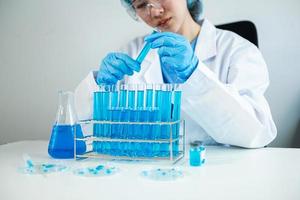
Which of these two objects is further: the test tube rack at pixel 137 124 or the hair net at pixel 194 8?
the hair net at pixel 194 8

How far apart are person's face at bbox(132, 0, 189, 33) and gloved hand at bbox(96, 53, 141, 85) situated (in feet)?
1.16

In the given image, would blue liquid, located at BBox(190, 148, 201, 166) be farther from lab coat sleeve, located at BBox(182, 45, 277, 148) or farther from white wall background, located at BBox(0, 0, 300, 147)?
white wall background, located at BBox(0, 0, 300, 147)

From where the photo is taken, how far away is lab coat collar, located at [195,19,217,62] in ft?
3.96

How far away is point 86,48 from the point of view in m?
1.72

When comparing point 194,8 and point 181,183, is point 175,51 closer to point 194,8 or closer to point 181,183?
point 181,183

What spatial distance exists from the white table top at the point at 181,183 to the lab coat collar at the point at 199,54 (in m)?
0.51

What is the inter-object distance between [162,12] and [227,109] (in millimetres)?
493

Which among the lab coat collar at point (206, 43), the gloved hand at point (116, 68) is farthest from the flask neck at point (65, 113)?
the lab coat collar at point (206, 43)

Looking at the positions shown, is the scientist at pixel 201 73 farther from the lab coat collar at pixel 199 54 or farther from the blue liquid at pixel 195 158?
the blue liquid at pixel 195 158

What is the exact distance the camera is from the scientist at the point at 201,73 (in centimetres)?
86

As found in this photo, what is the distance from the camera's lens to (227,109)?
887mm

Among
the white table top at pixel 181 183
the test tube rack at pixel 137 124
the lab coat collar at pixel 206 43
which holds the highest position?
→ the lab coat collar at pixel 206 43

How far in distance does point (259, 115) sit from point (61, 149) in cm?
57

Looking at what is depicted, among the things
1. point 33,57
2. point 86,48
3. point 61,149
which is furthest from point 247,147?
point 33,57
